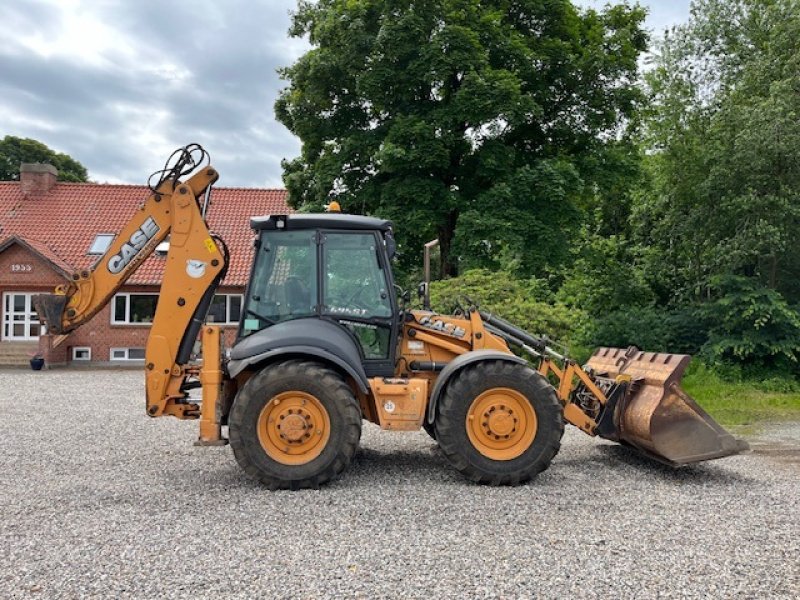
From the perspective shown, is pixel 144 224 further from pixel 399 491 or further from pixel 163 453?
pixel 399 491

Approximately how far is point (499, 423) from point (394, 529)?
1.80 meters

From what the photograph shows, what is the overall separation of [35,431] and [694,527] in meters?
8.51

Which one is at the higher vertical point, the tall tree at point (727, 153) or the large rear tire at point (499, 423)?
the tall tree at point (727, 153)

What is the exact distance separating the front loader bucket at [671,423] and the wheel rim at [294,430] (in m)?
3.16

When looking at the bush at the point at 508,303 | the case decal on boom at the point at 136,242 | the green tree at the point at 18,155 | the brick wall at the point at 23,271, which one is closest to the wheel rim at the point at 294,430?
the case decal on boom at the point at 136,242

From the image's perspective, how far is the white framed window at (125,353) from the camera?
23.1 metres

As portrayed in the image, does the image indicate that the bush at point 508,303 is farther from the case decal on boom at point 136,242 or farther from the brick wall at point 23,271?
the brick wall at point 23,271

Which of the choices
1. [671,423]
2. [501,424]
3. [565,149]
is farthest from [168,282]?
[565,149]

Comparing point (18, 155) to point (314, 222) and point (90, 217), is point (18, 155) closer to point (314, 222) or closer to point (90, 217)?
point (90, 217)

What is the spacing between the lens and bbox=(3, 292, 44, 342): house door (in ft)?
75.6

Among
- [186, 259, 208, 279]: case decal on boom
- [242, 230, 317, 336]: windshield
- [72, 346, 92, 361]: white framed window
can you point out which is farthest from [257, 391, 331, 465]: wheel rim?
[72, 346, 92, 361]: white framed window

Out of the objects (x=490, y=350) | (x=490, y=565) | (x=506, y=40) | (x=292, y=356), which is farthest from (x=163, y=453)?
(x=506, y=40)

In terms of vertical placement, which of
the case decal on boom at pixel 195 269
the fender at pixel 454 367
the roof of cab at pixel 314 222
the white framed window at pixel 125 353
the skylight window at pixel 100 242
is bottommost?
the white framed window at pixel 125 353

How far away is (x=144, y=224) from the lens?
711 cm
